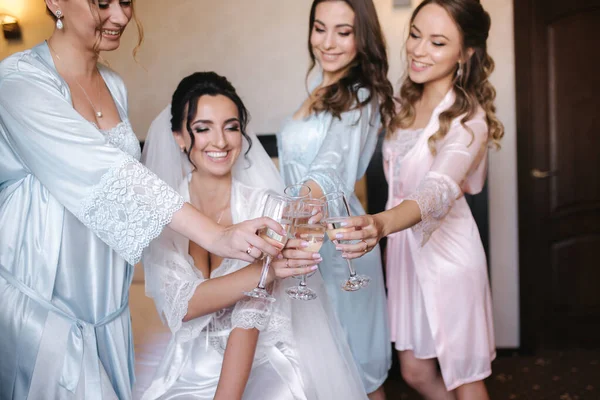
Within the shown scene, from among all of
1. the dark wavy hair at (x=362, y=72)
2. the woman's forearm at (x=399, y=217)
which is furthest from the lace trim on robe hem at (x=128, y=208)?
the dark wavy hair at (x=362, y=72)

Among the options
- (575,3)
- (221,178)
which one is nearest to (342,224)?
(221,178)

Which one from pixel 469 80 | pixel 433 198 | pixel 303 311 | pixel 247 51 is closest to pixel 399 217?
pixel 433 198

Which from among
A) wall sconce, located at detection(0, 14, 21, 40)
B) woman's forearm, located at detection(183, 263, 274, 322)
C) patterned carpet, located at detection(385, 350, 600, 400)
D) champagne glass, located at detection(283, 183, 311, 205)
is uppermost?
wall sconce, located at detection(0, 14, 21, 40)

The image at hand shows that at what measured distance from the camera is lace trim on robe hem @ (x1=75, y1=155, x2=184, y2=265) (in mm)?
1615

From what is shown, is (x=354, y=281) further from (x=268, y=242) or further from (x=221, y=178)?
(x=221, y=178)

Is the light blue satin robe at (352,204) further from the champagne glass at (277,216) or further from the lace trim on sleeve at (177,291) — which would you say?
the champagne glass at (277,216)

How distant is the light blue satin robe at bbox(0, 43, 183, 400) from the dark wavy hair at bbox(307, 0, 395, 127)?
902mm

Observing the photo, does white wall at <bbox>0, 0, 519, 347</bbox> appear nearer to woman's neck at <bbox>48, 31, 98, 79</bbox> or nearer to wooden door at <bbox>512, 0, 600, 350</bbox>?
wooden door at <bbox>512, 0, 600, 350</bbox>

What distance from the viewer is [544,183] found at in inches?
164

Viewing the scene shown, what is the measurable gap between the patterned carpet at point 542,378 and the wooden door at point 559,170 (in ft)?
0.45

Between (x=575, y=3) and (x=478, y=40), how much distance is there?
6.65 ft

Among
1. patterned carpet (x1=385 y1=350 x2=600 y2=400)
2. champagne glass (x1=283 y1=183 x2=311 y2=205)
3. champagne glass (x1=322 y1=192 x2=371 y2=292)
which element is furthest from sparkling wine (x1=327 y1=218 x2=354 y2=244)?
patterned carpet (x1=385 y1=350 x2=600 y2=400)

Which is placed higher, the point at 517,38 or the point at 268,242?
the point at 517,38

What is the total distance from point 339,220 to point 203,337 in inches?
25.6
